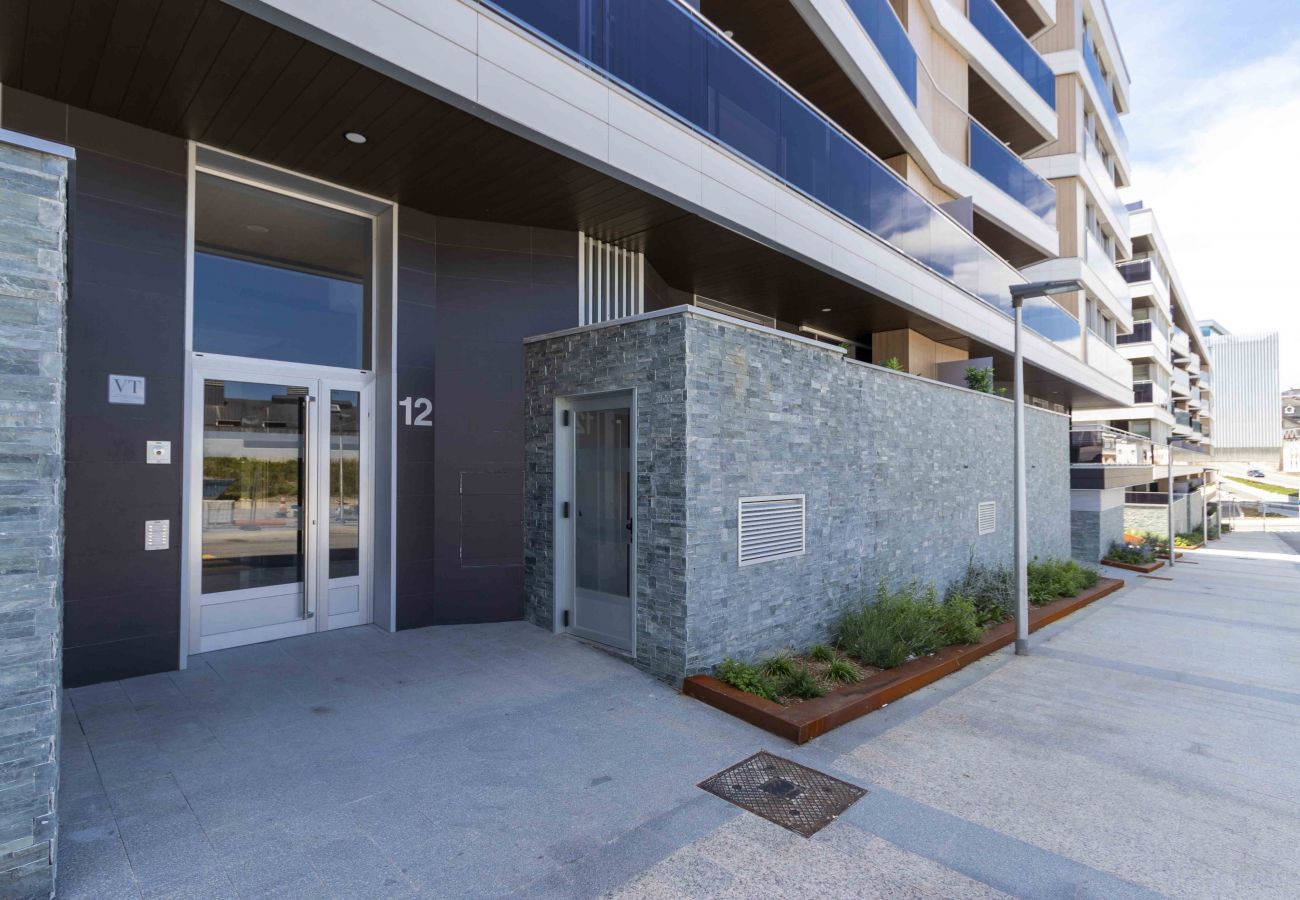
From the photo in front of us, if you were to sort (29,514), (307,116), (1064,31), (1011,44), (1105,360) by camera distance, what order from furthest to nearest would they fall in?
(1064,31), (1105,360), (1011,44), (307,116), (29,514)

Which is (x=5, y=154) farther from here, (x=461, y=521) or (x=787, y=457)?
(x=787, y=457)

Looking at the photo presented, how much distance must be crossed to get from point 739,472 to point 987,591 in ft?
21.6

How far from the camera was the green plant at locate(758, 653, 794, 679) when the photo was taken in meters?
6.25

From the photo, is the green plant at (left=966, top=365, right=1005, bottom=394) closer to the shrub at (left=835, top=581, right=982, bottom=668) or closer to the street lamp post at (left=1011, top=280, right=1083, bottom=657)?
the street lamp post at (left=1011, top=280, right=1083, bottom=657)

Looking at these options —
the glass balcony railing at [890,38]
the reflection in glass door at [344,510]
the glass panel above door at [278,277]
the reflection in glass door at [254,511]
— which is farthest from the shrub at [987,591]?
the glass balcony railing at [890,38]

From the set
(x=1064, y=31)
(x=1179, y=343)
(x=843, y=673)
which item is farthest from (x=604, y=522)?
(x=1179, y=343)

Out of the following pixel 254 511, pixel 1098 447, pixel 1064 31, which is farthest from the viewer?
pixel 1064 31

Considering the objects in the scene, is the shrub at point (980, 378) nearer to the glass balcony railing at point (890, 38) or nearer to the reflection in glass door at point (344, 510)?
the glass balcony railing at point (890, 38)

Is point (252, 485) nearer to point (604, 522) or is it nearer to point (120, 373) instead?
point (120, 373)

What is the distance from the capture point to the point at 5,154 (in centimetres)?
286

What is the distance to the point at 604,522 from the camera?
23.2 ft

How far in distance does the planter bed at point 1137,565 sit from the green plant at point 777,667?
17.9m

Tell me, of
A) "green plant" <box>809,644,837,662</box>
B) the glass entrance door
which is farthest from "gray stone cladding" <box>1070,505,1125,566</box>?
the glass entrance door

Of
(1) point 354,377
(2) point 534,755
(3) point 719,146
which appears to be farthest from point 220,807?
(3) point 719,146
